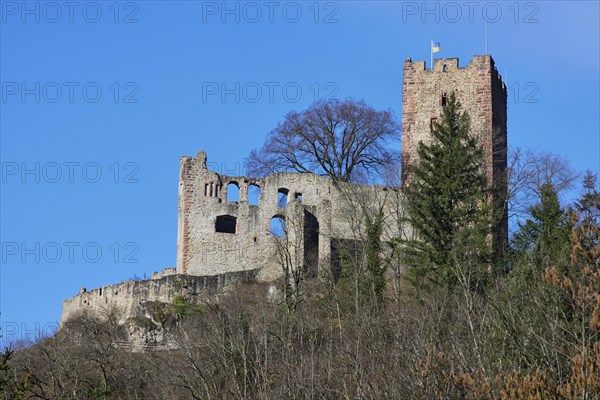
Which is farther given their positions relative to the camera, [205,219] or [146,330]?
[205,219]

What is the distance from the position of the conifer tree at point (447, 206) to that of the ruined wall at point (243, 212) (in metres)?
4.33

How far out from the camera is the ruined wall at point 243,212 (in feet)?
156

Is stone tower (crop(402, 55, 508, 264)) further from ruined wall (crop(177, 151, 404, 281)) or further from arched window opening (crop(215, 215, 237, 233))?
arched window opening (crop(215, 215, 237, 233))

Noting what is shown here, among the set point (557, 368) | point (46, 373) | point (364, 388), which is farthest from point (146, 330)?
point (557, 368)

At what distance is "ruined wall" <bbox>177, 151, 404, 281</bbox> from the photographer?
4744cm

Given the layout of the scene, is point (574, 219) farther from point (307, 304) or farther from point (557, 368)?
point (307, 304)

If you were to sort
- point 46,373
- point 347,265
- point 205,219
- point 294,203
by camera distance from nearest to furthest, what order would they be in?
point 46,373 → point 347,265 → point 294,203 → point 205,219

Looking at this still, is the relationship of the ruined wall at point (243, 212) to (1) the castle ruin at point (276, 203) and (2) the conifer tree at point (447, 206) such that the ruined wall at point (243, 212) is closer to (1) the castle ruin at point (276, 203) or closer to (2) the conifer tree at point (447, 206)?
(1) the castle ruin at point (276, 203)

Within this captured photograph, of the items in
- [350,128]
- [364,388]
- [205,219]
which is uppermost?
[350,128]

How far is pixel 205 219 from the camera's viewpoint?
4884 centimetres

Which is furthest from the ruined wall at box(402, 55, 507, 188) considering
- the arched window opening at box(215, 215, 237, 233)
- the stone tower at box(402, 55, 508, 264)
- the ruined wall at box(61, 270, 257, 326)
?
the ruined wall at box(61, 270, 257, 326)

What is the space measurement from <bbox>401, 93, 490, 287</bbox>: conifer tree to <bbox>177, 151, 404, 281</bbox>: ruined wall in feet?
14.2

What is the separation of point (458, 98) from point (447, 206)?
7694 mm

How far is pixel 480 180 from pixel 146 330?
11.2 metres
